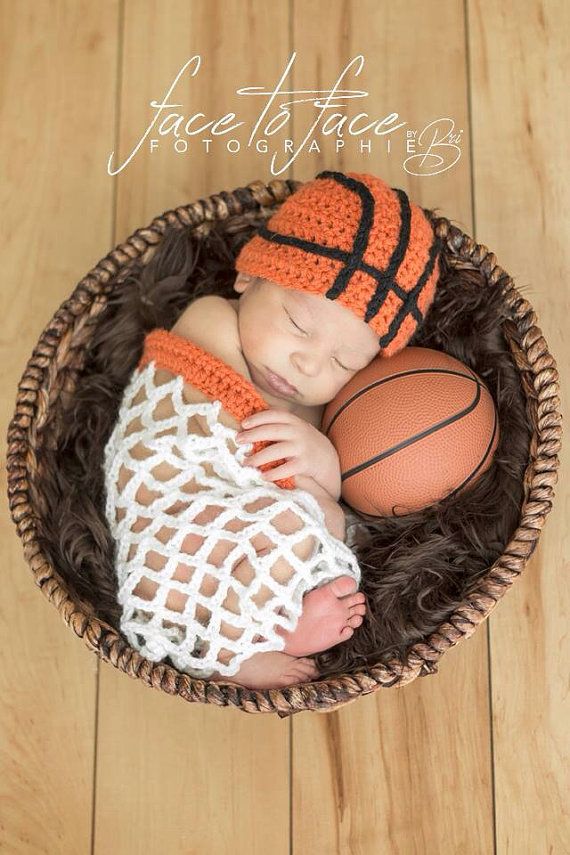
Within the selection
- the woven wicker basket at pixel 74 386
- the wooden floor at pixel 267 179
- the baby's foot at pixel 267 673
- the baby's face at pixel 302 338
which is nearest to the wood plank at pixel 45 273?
the wooden floor at pixel 267 179

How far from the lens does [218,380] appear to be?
138 centimetres

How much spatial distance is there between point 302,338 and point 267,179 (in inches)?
20.9

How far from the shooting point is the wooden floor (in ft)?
5.08

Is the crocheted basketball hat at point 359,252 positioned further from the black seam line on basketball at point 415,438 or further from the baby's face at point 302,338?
the black seam line on basketball at point 415,438

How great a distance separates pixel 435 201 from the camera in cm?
178

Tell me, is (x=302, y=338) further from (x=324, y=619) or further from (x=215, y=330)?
(x=324, y=619)

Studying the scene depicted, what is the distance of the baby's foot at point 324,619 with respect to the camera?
1.34 m

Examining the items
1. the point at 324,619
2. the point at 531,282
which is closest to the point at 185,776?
the point at 324,619

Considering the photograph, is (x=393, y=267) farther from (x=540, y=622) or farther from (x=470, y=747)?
(x=470, y=747)

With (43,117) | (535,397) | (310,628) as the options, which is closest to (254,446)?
(310,628)

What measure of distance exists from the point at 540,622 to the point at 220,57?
1.29 metres

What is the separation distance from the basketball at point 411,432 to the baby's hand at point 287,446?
0.17 ft

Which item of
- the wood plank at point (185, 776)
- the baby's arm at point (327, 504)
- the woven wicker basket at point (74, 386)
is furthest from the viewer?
the wood plank at point (185, 776)

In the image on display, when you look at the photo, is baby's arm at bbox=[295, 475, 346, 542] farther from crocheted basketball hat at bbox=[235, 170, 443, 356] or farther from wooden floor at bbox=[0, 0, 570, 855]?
wooden floor at bbox=[0, 0, 570, 855]
